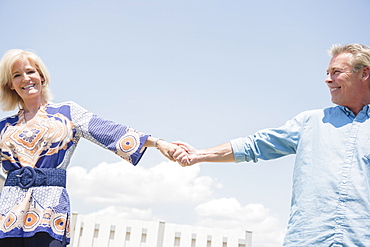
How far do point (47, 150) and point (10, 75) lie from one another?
51cm

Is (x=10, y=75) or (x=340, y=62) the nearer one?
(x=340, y=62)

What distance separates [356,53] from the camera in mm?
2137

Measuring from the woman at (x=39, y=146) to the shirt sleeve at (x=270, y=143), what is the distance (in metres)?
0.46

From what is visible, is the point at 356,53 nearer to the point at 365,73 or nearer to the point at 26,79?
the point at 365,73

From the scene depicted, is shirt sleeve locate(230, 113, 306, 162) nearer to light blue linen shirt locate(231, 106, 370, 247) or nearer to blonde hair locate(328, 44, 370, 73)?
light blue linen shirt locate(231, 106, 370, 247)

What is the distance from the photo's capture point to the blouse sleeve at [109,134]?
224 centimetres

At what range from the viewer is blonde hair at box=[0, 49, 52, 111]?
90.0 inches

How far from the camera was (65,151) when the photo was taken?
2.15m

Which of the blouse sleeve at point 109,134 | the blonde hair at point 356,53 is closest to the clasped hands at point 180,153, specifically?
the blouse sleeve at point 109,134

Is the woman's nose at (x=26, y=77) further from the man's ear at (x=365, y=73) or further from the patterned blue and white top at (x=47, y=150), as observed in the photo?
the man's ear at (x=365, y=73)

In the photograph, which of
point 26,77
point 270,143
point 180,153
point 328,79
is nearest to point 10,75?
point 26,77

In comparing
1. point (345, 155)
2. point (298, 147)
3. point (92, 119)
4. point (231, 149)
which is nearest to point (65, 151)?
point (92, 119)

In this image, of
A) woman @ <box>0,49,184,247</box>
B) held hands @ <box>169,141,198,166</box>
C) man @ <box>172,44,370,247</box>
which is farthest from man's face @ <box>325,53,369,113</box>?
woman @ <box>0,49,184,247</box>

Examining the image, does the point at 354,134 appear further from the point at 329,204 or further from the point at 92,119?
the point at 92,119
